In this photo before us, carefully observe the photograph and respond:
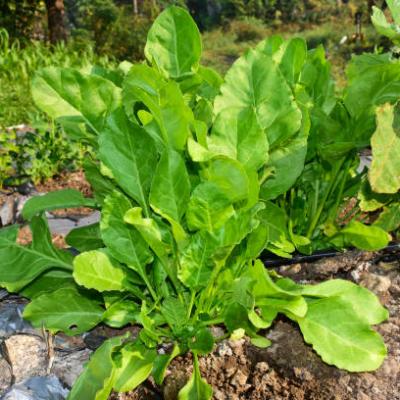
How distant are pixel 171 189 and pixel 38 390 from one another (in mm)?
632

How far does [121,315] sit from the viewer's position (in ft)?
5.00

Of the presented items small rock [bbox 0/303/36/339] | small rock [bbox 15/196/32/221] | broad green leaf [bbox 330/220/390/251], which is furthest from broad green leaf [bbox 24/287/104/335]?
small rock [bbox 15/196/32/221]

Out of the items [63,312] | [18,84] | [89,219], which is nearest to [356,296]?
[63,312]

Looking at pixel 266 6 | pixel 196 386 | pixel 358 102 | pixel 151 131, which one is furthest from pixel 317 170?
pixel 266 6

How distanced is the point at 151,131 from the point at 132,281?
1.43ft

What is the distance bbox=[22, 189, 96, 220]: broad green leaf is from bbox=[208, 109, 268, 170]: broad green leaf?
0.55m

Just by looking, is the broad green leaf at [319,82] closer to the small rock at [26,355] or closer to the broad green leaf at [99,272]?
the broad green leaf at [99,272]

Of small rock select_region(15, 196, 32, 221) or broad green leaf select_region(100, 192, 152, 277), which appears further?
small rock select_region(15, 196, 32, 221)

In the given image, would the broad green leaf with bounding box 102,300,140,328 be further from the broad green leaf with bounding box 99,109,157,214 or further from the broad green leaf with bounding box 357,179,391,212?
the broad green leaf with bounding box 357,179,391,212

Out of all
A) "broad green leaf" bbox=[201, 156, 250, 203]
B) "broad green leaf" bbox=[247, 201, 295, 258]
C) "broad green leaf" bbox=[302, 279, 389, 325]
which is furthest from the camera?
"broad green leaf" bbox=[247, 201, 295, 258]

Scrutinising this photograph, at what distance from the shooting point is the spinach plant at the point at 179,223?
1321mm

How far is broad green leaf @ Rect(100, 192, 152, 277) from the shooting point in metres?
1.42

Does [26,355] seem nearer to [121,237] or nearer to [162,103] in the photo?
[121,237]

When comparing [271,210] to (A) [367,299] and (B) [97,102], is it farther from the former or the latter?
(B) [97,102]
